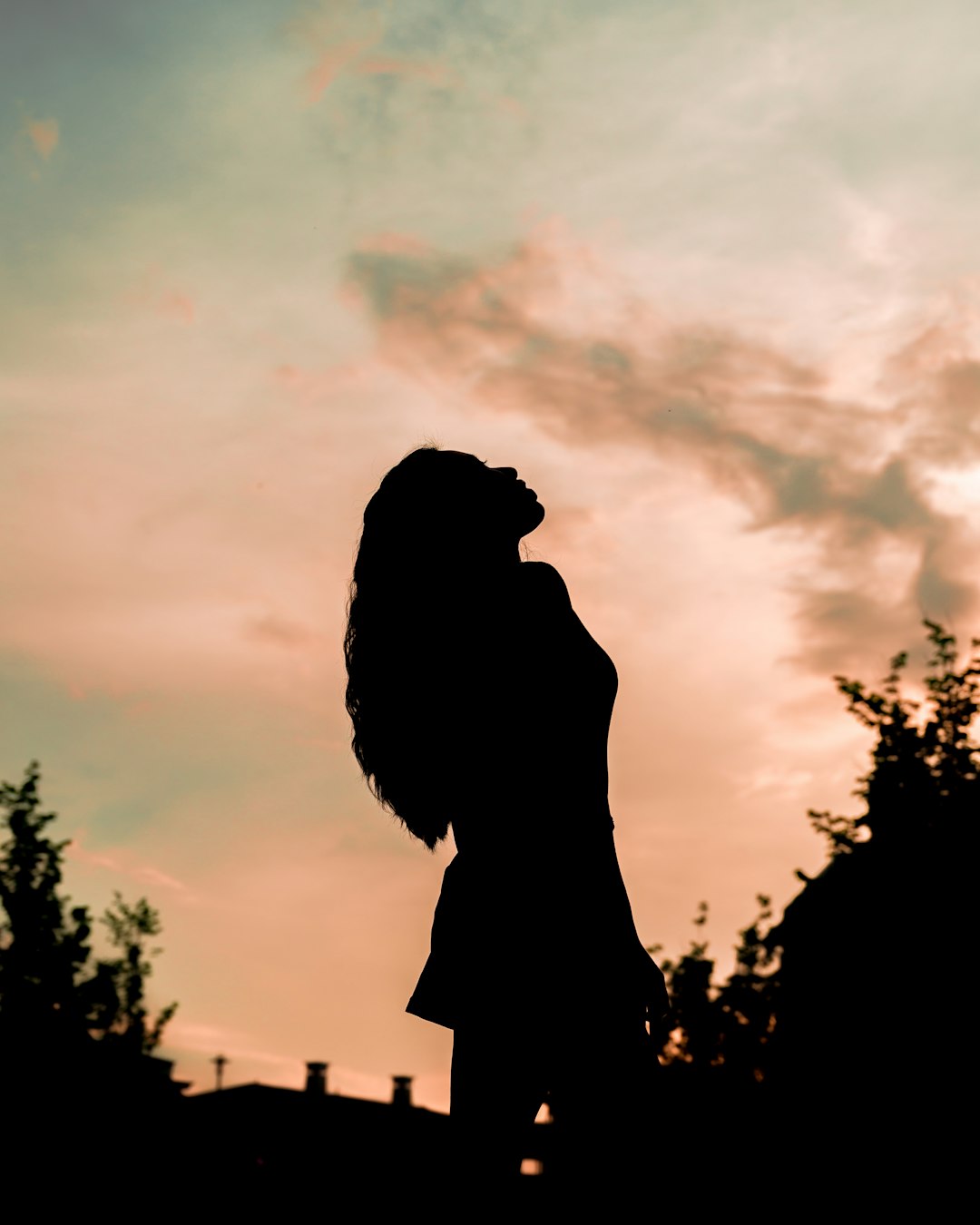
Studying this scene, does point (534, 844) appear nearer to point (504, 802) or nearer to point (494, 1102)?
point (504, 802)

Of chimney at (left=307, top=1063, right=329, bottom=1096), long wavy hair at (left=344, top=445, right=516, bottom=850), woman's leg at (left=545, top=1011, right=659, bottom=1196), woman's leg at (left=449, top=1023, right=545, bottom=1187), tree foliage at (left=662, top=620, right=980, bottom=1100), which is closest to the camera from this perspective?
woman's leg at (left=545, top=1011, right=659, bottom=1196)

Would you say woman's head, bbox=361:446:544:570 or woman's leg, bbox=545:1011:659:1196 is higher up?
woman's head, bbox=361:446:544:570

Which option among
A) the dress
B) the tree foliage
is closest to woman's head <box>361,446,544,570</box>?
the dress

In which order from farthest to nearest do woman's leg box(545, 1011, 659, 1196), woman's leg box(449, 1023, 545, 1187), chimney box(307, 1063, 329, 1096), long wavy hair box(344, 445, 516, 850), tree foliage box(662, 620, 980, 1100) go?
1. chimney box(307, 1063, 329, 1096)
2. tree foliage box(662, 620, 980, 1100)
3. long wavy hair box(344, 445, 516, 850)
4. woman's leg box(449, 1023, 545, 1187)
5. woman's leg box(545, 1011, 659, 1196)

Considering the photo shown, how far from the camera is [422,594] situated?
2979 millimetres

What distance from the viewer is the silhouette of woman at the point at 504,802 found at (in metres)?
2.48

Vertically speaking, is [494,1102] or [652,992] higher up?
[652,992]

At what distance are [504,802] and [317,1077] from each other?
6464 centimetres

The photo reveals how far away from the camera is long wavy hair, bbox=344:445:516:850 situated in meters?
2.91

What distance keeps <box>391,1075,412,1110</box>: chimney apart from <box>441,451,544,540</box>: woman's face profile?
67038 mm

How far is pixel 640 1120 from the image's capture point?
235cm

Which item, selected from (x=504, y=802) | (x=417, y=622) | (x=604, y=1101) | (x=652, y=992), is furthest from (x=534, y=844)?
(x=417, y=622)

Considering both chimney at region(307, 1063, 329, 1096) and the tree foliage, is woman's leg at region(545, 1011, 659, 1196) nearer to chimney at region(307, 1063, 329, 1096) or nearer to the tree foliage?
the tree foliage

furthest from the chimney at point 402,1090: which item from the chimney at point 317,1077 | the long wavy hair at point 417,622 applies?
the long wavy hair at point 417,622
